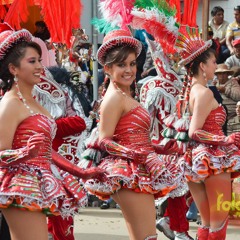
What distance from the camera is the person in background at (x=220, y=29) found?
486 inches

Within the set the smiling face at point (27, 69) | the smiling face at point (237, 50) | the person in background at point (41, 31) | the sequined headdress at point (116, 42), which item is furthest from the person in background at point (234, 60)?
the smiling face at point (27, 69)

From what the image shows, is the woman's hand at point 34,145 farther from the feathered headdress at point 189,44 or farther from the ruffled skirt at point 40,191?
the feathered headdress at point 189,44

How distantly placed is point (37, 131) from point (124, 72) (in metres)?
1.04

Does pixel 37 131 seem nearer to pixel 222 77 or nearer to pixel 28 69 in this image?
pixel 28 69

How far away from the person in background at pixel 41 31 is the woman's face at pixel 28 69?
2.06 meters

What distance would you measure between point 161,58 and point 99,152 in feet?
8.52

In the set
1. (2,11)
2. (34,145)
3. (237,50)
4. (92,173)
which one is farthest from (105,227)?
(237,50)

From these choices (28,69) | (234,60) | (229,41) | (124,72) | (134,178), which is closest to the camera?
(28,69)

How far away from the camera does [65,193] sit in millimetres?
4582

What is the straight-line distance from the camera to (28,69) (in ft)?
15.5

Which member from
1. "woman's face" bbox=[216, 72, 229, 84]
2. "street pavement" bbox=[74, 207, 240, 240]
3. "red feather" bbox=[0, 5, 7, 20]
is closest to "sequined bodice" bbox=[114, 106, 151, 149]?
"red feather" bbox=[0, 5, 7, 20]

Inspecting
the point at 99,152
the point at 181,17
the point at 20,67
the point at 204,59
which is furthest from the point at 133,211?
the point at 181,17

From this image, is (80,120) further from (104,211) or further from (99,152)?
(104,211)

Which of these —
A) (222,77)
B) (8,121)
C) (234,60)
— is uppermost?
(8,121)
